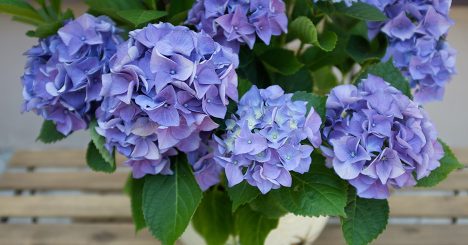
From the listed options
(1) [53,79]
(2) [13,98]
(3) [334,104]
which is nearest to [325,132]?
(3) [334,104]

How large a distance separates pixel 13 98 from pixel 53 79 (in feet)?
3.19

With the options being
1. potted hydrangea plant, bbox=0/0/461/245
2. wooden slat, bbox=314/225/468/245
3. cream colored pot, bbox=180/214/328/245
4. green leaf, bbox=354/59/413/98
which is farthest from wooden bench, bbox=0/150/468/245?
green leaf, bbox=354/59/413/98

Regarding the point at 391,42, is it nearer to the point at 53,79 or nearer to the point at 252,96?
the point at 252,96

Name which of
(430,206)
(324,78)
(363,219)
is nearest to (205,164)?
(363,219)

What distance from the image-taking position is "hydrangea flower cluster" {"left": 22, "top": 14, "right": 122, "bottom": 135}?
0.54 meters

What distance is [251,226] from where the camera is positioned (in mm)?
636

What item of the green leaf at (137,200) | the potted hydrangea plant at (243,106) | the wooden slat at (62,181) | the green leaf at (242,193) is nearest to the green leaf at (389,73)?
the potted hydrangea plant at (243,106)

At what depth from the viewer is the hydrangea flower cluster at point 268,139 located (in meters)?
0.48

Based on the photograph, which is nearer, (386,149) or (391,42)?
(386,149)

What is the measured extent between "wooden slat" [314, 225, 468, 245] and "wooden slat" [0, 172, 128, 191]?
32 cm

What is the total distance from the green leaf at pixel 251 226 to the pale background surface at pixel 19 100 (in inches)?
32.0

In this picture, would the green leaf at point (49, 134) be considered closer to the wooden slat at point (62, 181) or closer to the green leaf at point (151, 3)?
the green leaf at point (151, 3)

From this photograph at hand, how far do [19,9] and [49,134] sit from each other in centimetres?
13

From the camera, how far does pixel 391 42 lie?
62 cm
